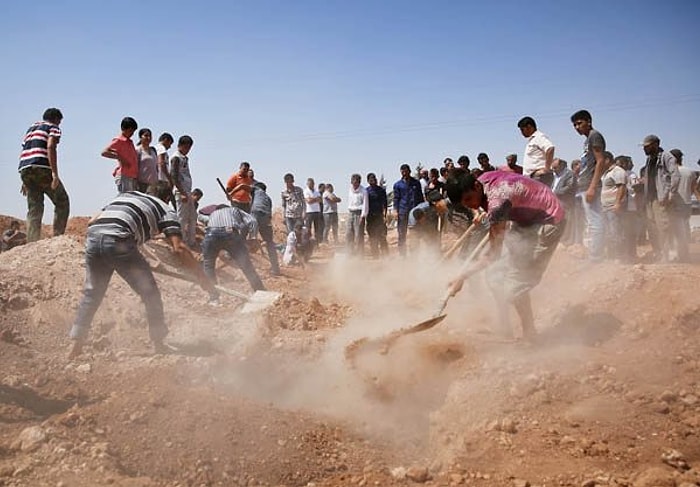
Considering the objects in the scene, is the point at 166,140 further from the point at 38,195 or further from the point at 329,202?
the point at 329,202

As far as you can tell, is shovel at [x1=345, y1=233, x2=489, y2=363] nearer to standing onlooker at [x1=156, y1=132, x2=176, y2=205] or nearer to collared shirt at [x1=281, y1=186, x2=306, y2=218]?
standing onlooker at [x1=156, y1=132, x2=176, y2=205]

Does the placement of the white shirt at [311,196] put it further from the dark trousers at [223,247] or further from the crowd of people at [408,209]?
the dark trousers at [223,247]

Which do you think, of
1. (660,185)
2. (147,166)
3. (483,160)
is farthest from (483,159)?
(147,166)

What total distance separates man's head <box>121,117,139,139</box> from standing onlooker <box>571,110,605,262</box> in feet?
17.9

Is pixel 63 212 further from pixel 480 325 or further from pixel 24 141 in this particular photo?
pixel 480 325

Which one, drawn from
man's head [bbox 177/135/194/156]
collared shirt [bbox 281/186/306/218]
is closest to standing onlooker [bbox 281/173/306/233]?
collared shirt [bbox 281/186/306/218]

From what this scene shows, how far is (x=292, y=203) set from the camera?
10391 millimetres

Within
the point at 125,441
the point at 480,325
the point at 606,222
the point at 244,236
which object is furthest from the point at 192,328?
the point at 606,222

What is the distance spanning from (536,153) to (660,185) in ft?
5.90

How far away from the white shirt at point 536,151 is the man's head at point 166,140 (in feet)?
17.3

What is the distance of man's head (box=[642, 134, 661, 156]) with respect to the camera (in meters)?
6.34

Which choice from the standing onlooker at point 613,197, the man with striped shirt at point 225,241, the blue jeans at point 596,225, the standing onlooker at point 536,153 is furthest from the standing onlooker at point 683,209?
the man with striped shirt at point 225,241

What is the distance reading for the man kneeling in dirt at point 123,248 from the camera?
4109 millimetres

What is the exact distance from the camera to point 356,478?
9.04ft
